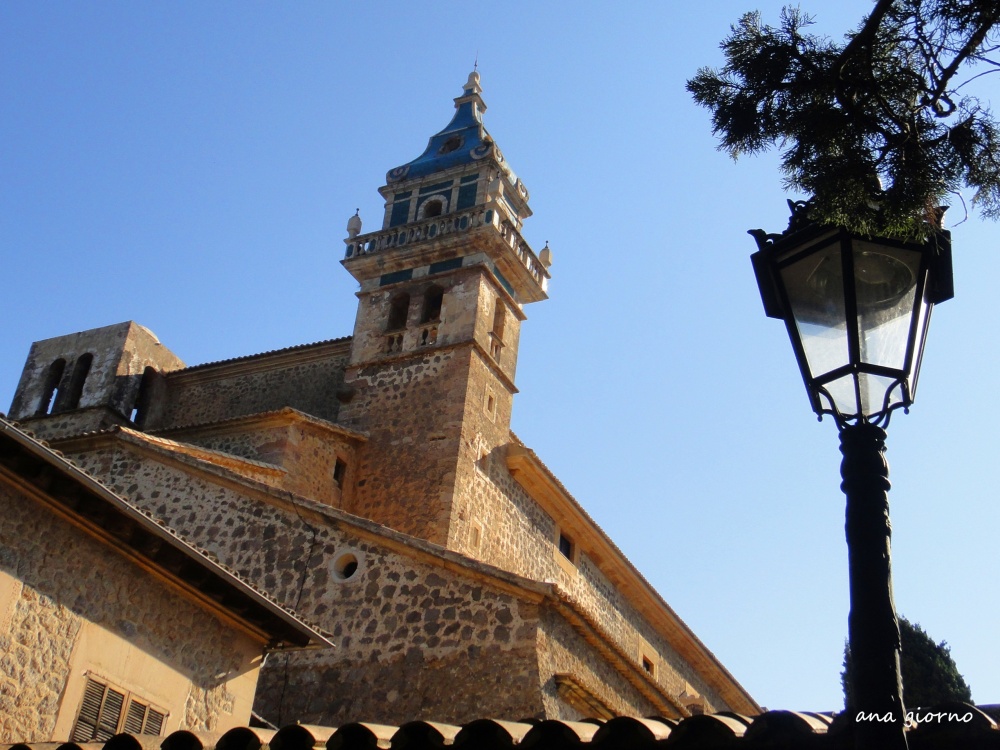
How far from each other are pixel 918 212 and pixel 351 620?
10.5 m

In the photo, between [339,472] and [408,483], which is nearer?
[408,483]

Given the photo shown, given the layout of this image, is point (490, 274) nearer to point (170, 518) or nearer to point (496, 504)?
point (496, 504)

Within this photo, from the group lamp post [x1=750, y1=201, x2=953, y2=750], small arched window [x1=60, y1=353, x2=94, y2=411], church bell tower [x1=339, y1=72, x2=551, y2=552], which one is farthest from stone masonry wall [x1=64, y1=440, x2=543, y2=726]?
small arched window [x1=60, y1=353, x2=94, y2=411]

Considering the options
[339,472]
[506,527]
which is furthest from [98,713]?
[506,527]

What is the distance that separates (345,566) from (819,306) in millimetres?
11134

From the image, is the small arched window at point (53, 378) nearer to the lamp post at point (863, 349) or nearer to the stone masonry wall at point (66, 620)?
the stone masonry wall at point (66, 620)

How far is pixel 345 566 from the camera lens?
14.4m

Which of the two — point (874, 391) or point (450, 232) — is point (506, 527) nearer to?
point (450, 232)

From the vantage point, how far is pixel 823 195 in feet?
15.6

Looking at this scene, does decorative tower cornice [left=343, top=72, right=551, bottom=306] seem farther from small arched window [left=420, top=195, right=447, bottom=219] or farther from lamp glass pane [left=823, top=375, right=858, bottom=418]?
lamp glass pane [left=823, top=375, right=858, bottom=418]

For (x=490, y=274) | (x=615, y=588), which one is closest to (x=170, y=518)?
(x=490, y=274)

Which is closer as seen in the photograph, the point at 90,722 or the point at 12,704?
the point at 12,704

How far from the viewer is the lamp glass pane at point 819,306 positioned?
394 centimetres

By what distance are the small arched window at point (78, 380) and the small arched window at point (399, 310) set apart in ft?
23.6
